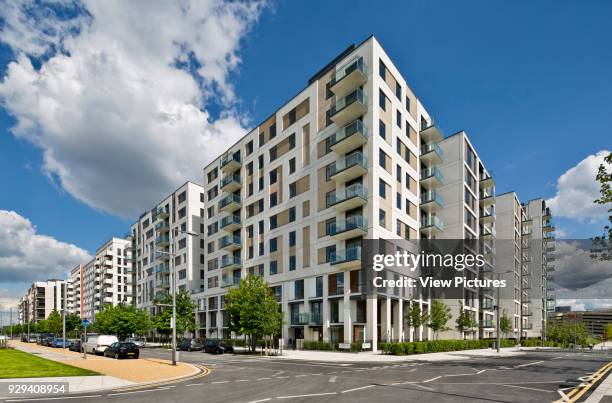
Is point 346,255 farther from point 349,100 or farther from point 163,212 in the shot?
point 163,212

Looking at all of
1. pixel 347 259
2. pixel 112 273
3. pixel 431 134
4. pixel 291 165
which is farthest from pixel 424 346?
pixel 112 273

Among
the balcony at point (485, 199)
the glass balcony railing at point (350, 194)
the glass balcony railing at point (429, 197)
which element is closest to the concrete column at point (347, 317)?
the glass balcony railing at point (350, 194)

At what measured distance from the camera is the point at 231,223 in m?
62.9

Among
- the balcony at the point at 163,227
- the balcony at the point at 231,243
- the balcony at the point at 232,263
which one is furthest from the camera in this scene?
the balcony at the point at 163,227

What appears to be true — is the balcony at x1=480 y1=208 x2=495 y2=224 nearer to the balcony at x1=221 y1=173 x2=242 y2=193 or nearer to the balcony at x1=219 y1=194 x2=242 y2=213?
the balcony at x1=219 y1=194 x2=242 y2=213

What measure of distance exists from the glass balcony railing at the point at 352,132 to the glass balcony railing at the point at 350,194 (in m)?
4.99

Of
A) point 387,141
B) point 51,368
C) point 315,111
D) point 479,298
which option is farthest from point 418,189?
point 51,368

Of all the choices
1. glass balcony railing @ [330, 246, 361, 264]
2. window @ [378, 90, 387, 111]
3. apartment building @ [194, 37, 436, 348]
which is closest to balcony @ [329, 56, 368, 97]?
apartment building @ [194, 37, 436, 348]

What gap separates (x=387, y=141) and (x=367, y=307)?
17614 millimetres

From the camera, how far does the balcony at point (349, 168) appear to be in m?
42.8

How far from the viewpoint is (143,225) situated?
3994 inches

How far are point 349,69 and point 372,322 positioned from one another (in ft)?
84.0

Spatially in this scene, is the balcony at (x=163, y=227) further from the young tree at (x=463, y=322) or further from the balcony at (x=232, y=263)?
the young tree at (x=463, y=322)

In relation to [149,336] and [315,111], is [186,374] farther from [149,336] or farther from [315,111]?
[149,336]
